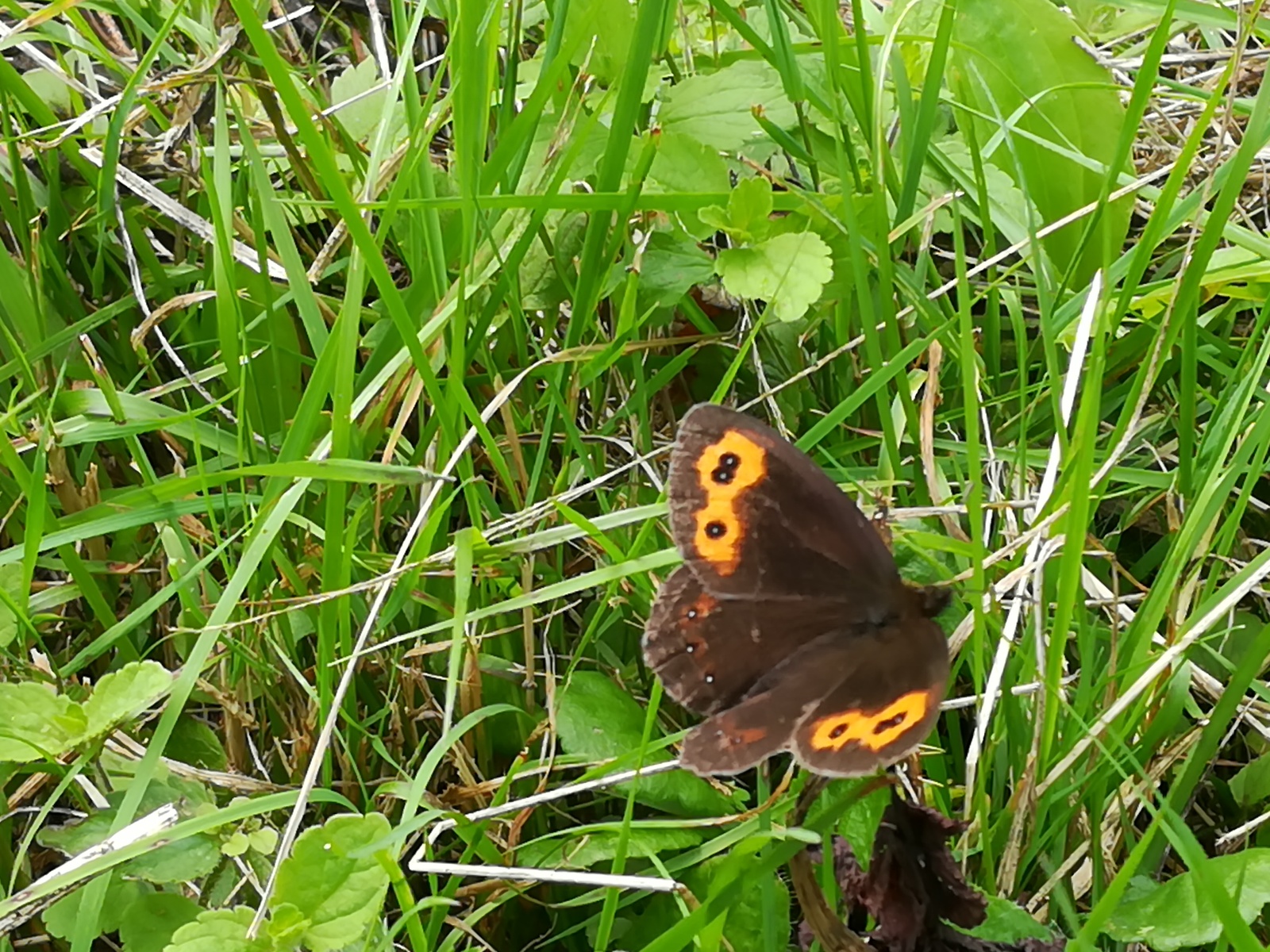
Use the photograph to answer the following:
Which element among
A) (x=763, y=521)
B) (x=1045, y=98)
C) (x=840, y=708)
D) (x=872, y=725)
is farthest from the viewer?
(x=1045, y=98)

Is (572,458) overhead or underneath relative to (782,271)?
underneath

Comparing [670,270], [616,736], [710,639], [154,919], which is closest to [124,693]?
[154,919]

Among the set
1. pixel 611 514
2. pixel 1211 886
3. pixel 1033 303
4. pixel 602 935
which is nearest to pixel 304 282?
pixel 611 514

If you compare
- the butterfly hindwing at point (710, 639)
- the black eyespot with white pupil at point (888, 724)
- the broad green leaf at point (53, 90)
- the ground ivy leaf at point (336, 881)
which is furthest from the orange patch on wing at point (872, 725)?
the broad green leaf at point (53, 90)

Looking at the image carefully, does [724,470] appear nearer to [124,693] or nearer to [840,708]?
[840,708]

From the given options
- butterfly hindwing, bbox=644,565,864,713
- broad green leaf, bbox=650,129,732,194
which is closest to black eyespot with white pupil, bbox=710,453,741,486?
butterfly hindwing, bbox=644,565,864,713

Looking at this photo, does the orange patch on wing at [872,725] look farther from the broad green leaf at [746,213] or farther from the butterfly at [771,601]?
the broad green leaf at [746,213]

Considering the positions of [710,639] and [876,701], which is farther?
[710,639]
